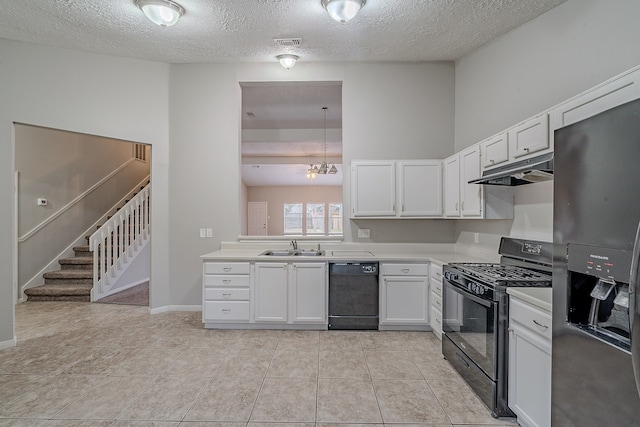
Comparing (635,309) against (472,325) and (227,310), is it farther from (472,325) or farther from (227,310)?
(227,310)

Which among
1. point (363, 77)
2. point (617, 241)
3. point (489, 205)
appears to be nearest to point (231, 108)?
point (363, 77)

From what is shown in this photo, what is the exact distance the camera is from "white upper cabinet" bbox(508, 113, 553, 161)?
6.38 feet

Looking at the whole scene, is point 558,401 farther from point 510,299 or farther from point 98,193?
point 98,193

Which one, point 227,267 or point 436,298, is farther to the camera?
point 227,267

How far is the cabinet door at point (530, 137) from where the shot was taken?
1.95 metres

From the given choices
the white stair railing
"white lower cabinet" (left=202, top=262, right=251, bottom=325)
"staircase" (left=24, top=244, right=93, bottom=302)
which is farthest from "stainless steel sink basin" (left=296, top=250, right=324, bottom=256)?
"staircase" (left=24, top=244, right=93, bottom=302)

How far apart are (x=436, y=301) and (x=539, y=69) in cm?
229

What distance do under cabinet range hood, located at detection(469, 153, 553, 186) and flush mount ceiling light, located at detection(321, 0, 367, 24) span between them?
5.87ft

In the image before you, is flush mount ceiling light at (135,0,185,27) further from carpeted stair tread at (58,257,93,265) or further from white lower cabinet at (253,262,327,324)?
carpeted stair tread at (58,257,93,265)

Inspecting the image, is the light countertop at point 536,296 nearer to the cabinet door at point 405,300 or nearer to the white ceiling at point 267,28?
the cabinet door at point 405,300

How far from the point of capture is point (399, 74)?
155 inches

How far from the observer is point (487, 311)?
6.64ft

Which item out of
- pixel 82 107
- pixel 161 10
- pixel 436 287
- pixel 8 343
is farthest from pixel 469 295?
pixel 82 107

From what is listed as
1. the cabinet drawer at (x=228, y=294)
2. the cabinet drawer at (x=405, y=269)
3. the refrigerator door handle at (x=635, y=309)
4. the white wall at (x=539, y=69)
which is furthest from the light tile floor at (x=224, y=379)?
the white wall at (x=539, y=69)
